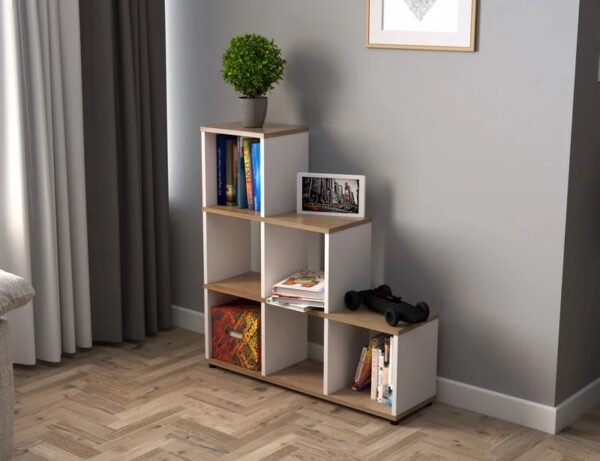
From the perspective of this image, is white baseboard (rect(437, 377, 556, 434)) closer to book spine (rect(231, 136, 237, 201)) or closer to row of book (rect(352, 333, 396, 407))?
row of book (rect(352, 333, 396, 407))

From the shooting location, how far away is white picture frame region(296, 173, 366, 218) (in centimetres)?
325

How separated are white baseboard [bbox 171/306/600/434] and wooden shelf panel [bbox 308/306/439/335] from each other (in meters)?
0.30

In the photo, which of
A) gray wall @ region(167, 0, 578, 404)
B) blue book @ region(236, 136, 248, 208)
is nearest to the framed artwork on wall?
gray wall @ region(167, 0, 578, 404)

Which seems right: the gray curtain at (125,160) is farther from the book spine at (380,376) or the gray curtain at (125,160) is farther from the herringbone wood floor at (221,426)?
the book spine at (380,376)

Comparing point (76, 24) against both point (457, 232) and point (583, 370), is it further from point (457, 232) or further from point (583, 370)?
point (583, 370)

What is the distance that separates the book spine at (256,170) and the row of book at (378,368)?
672 mm

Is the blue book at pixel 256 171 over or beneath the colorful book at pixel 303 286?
over

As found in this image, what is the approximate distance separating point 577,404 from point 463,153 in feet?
3.13

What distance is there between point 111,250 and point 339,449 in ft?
4.54

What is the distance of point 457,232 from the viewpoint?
3.16 meters

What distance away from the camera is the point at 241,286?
11.6ft

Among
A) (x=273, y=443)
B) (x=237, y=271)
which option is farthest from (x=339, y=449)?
(x=237, y=271)

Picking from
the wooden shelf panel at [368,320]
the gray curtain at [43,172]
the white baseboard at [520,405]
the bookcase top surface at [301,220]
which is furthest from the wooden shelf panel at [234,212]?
the white baseboard at [520,405]

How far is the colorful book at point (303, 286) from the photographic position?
324cm
